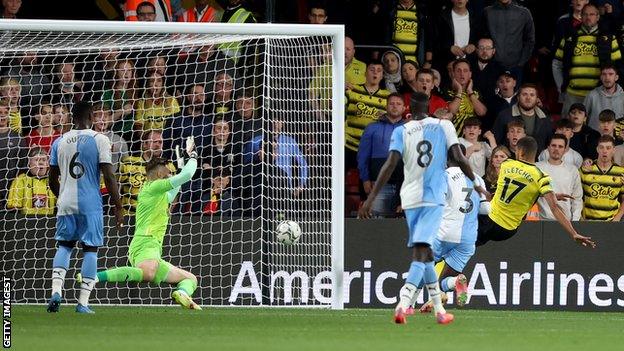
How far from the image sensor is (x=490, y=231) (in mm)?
16375

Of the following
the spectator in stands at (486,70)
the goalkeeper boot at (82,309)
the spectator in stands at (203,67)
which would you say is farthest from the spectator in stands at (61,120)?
the spectator in stands at (486,70)

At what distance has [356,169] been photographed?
18750 millimetres

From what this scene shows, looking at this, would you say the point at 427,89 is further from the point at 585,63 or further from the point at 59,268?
the point at 59,268

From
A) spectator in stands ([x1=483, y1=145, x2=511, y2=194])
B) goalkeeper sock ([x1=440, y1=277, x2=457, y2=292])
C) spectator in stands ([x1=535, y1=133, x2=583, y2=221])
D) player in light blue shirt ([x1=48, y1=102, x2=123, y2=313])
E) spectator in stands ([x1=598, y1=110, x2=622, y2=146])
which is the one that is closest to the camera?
player in light blue shirt ([x1=48, y1=102, x2=123, y2=313])

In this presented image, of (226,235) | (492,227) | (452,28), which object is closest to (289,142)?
(226,235)

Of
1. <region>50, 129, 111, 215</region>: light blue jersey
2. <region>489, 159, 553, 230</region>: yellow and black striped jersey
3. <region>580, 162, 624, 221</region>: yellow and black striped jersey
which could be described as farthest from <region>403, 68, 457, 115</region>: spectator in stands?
<region>50, 129, 111, 215</region>: light blue jersey

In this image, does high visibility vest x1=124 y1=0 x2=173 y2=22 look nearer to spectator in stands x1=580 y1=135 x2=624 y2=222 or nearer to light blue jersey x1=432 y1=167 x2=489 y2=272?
light blue jersey x1=432 y1=167 x2=489 y2=272

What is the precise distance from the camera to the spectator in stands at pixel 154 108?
1694 centimetres

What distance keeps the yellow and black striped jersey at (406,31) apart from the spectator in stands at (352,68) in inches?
24.5

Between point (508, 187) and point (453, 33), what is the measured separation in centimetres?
411

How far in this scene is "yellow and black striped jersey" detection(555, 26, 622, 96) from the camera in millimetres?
19344

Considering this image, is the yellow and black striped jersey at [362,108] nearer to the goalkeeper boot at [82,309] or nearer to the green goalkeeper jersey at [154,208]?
the green goalkeeper jersey at [154,208]

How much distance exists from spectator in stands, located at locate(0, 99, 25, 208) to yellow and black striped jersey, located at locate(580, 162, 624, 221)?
6541 mm

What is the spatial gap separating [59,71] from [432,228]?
19.7ft
